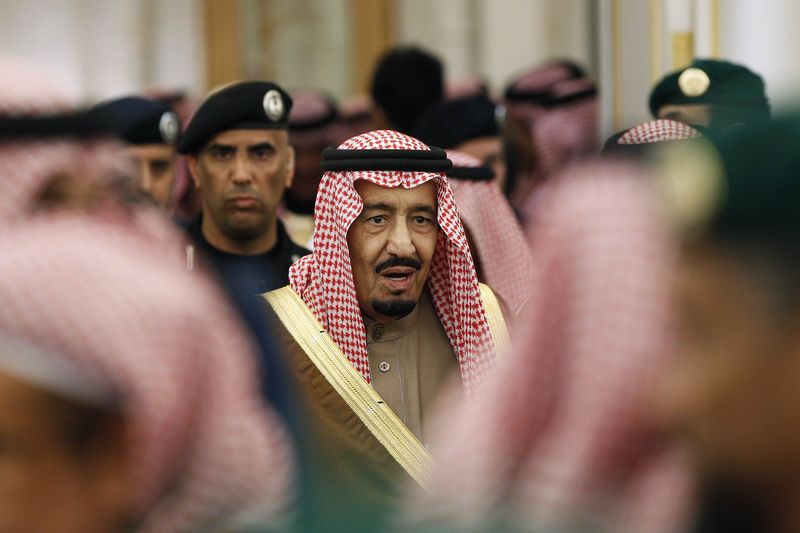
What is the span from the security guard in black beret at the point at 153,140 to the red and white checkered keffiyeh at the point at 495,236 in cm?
161

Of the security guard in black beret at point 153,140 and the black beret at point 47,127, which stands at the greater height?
the black beret at point 47,127

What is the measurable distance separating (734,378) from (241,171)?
168 inches

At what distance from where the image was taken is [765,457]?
4.97 feet

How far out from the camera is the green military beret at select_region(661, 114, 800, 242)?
150 cm

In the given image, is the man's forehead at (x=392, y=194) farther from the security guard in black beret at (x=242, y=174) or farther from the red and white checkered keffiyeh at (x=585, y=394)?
the red and white checkered keffiyeh at (x=585, y=394)

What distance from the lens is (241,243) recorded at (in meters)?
5.51

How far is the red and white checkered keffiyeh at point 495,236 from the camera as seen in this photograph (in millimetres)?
5652

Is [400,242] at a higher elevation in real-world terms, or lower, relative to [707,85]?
lower

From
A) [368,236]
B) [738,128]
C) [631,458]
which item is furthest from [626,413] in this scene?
[368,236]

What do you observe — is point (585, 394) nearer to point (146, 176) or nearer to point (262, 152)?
point (262, 152)

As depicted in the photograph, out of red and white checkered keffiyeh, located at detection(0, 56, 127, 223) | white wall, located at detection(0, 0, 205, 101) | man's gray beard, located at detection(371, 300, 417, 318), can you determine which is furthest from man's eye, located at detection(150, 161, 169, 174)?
white wall, located at detection(0, 0, 205, 101)

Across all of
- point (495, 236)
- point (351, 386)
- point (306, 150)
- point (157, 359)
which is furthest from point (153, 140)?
point (157, 359)

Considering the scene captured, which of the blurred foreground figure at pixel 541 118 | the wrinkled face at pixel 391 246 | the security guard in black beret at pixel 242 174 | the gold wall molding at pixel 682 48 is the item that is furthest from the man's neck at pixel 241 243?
the gold wall molding at pixel 682 48

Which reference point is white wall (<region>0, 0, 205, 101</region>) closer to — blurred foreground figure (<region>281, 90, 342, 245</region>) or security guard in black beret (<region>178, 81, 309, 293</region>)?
blurred foreground figure (<region>281, 90, 342, 245</region>)
